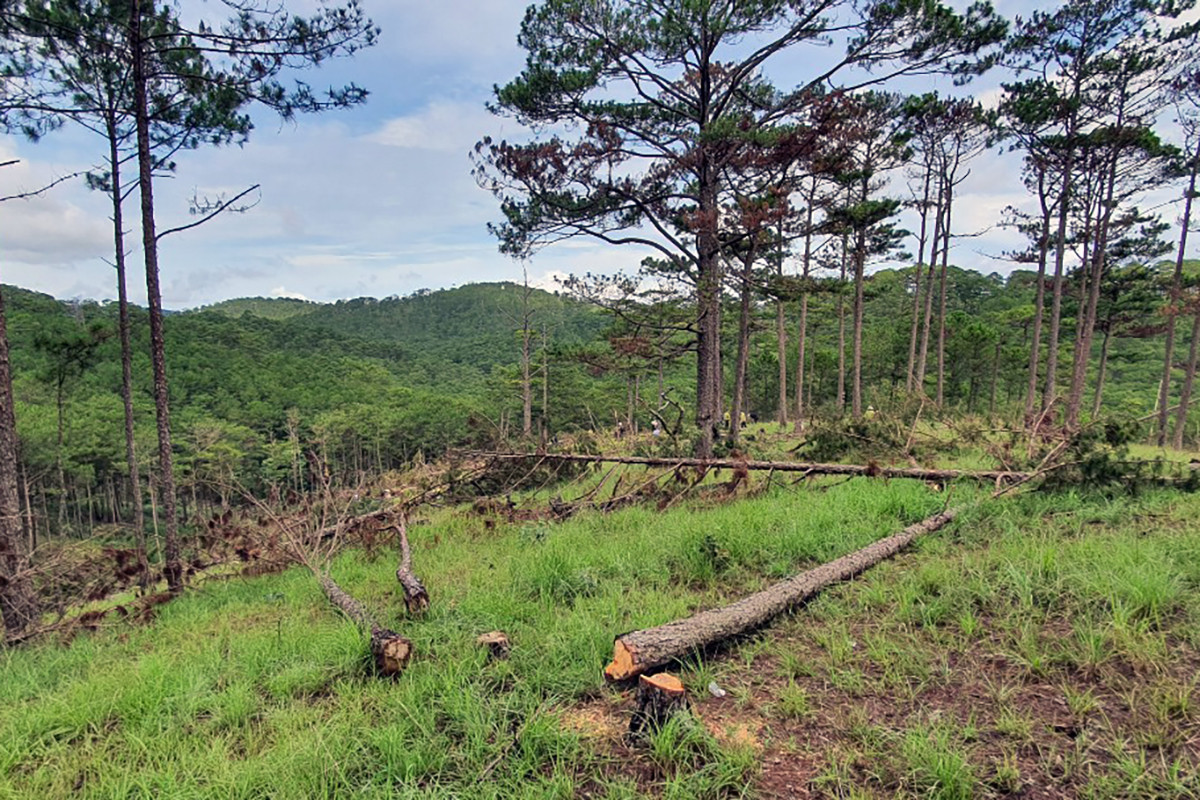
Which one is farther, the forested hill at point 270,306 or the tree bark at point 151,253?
the forested hill at point 270,306

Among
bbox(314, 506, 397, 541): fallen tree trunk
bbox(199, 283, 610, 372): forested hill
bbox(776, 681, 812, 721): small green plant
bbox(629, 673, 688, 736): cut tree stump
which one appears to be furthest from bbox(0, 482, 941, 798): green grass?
bbox(199, 283, 610, 372): forested hill

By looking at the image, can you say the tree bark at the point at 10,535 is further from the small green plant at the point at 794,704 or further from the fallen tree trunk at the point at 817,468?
the small green plant at the point at 794,704

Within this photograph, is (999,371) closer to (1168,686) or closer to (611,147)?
(611,147)

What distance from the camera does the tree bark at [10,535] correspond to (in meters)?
Answer: 5.01

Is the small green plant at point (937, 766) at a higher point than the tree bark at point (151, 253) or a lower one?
lower

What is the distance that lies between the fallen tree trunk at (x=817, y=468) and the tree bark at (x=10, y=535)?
198 inches

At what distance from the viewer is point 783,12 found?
898 cm

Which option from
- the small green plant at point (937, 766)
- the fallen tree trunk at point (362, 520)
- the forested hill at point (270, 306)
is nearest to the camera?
the small green plant at point (937, 766)

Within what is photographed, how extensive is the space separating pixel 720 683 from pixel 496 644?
128cm

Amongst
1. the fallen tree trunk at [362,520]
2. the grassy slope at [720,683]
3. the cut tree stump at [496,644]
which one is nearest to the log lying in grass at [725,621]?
the grassy slope at [720,683]

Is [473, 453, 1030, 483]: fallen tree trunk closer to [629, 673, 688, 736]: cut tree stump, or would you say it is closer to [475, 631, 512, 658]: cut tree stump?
[475, 631, 512, 658]: cut tree stump

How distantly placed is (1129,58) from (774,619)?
63.0 feet

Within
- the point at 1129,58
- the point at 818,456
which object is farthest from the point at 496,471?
the point at 1129,58

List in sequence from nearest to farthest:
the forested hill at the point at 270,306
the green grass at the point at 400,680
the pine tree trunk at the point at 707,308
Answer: the green grass at the point at 400,680 → the pine tree trunk at the point at 707,308 → the forested hill at the point at 270,306
